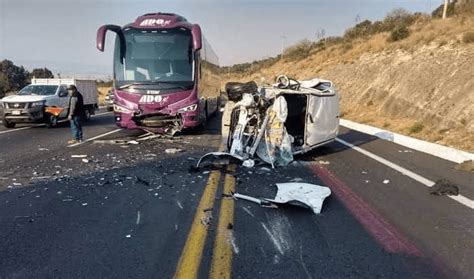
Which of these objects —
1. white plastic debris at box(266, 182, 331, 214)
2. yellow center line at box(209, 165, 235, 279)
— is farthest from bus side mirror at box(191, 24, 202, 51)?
yellow center line at box(209, 165, 235, 279)

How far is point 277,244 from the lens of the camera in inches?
203

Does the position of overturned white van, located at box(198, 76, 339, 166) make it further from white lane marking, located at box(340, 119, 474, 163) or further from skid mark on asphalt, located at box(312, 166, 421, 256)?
white lane marking, located at box(340, 119, 474, 163)

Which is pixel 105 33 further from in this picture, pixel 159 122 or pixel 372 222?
pixel 372 222

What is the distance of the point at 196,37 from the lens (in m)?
14.4

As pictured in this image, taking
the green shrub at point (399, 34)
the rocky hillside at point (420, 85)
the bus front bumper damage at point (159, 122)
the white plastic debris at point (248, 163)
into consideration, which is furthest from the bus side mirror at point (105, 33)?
the green shrub at point (399, 34)

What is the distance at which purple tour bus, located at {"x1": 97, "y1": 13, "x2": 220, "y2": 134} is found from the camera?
14352 millimetres

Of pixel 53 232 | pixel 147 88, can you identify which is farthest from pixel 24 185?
pixel 147 88

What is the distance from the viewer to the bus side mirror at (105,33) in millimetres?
14102

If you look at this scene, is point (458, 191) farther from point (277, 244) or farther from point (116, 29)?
point (116, 29)

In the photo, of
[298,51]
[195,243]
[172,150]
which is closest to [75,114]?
[172,150]

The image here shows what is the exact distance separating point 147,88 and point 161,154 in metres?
3.38

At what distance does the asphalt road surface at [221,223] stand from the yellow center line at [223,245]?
0.5 inches

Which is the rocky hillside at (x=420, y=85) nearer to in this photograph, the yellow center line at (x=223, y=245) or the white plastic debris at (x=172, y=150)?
the white plastic debris at (x=172, y=150)

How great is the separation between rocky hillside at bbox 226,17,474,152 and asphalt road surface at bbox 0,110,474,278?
618 cm
